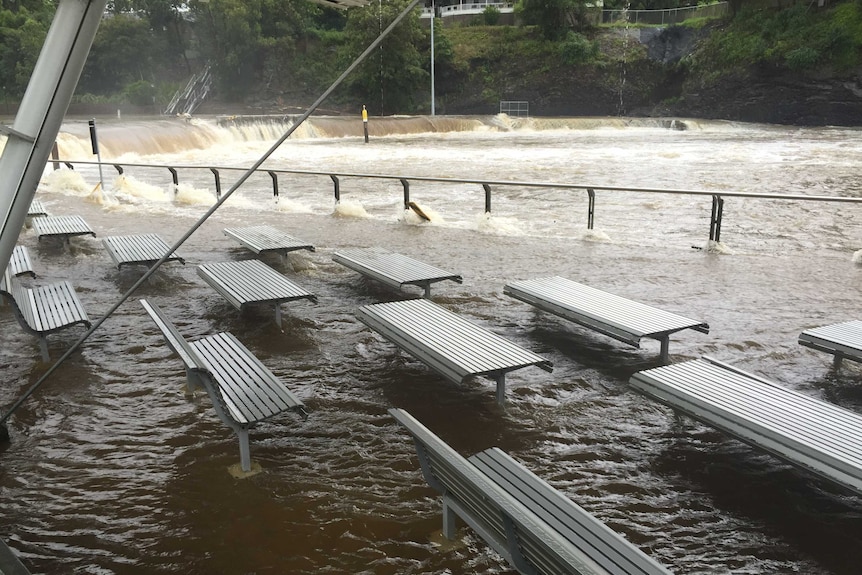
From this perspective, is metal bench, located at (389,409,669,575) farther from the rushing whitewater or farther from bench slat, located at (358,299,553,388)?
bench slat, located at (358,299,553,388)

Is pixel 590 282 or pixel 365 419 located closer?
pixel 365 419

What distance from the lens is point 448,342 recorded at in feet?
16.5

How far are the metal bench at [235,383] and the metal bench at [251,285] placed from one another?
0.96 meters

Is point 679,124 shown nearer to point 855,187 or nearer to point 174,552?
point 855,187

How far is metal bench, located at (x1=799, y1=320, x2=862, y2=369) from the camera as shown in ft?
16.0

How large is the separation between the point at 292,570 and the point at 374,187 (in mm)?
15927

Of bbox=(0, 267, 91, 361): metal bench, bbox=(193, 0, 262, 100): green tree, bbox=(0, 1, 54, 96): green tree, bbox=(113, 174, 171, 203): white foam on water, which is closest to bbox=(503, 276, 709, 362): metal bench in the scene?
bbox=(0, 267, 91, 361): metal bench

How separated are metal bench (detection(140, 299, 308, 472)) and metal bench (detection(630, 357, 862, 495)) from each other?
2166mm

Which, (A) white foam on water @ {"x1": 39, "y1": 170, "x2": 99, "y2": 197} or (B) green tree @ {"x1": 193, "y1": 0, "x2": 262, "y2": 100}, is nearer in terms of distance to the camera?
(A) white foam on water @ {"x1": 39, "y1": 170, "x2": 99, "y2": 197}

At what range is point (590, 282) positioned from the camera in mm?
8094

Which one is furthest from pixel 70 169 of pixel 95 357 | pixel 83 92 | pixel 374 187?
pixel 83 92

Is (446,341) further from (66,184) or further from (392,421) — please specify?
(66,184)

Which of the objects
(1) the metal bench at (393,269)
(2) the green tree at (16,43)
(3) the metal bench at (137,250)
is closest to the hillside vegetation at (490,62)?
(2) the green tree at (16,43)

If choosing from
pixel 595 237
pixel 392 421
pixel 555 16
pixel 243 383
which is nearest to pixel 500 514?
pixel 392 421
